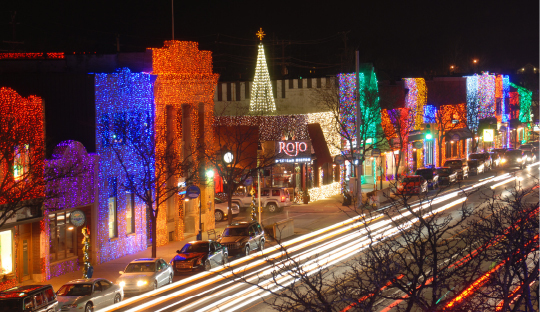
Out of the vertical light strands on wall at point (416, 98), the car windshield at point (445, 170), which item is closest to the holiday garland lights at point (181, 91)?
the car windshield at point (445, 170)

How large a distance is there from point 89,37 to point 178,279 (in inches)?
1884

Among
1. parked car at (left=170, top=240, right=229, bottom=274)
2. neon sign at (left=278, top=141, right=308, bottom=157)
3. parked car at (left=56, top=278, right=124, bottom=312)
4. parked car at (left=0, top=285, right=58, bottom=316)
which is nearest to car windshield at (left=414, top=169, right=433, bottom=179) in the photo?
neon sign at (left=278, top=141, right=308, bottom=157)

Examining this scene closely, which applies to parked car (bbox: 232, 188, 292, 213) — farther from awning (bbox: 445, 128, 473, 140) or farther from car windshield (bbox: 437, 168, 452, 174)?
awning (bbox: 445, 128, 473, 140)

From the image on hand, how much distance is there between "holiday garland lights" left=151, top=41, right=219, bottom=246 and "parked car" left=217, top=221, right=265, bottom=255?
14.8 ft

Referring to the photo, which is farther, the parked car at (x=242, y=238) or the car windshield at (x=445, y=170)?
the car windshield at (x=445, y=170)

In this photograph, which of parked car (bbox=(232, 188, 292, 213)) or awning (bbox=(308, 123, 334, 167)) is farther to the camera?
awning (bbox=(308, 123, 334, 167))

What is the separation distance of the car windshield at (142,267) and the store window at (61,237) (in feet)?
16.4

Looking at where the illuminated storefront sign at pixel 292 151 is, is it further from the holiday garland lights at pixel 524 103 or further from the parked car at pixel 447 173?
the holiday garland lights at pixel 524 103

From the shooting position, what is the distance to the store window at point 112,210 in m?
30.6

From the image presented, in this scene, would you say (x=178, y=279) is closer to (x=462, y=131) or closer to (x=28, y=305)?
(x=28, y=305)

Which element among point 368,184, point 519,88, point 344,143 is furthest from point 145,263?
point 519,88

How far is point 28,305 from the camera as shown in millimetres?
17438

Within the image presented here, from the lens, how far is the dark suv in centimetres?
1716

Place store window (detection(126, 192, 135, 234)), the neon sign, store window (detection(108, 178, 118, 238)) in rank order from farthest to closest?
the neon sign, store window (detection(126, 192, 135, 234)), store window (detection(108, 178, 118, 238))
